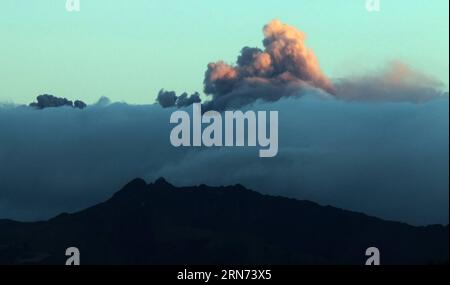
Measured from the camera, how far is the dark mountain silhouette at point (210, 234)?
122 ft

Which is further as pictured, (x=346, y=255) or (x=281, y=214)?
(x=281, y=214)

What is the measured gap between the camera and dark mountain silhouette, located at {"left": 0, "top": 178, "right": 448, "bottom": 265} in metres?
37.1

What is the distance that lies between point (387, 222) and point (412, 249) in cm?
174

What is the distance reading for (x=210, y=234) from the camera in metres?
40.5

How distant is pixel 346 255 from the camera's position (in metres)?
36.6
